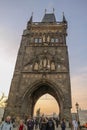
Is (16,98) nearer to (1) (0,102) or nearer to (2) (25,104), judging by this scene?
(2) (25,104)

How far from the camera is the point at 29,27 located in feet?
80.8

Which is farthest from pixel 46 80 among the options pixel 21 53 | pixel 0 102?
pixel 0 102

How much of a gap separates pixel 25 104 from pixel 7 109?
2.04 m

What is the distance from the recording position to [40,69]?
20.6 meters

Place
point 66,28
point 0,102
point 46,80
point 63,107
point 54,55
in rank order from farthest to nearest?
point 0,102, point 66,28, point 54,55, point 46,80, point 63,107

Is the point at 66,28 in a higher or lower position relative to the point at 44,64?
higher

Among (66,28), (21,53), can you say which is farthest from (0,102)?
(66,28)

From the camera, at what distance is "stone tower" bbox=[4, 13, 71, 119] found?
18.9 m

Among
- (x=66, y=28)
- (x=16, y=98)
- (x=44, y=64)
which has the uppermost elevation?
(x=66, y=28)

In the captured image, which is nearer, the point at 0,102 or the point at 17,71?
the point at 17,71

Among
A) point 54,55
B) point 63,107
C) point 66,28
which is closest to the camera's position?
point 63,107

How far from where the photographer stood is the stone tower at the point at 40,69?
61.9ft

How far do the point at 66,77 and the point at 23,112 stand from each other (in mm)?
6207

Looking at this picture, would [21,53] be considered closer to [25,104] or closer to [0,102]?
[25,104]
